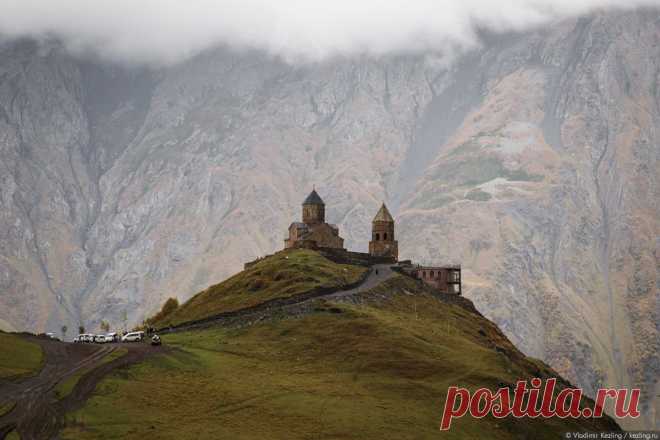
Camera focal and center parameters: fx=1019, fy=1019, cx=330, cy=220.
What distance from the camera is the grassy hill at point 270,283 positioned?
14225 cm

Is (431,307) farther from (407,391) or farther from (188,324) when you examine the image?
(407,391)

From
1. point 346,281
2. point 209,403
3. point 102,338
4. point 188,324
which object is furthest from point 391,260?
point 209,403

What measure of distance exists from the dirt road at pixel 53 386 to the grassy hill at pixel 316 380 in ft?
4.46

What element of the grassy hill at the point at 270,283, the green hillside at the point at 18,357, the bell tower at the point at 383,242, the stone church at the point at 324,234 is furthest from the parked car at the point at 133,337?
the bell tower at the point at 383,242

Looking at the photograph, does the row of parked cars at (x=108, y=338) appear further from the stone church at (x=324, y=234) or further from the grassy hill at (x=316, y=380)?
the stone church at (x=324, y=234)

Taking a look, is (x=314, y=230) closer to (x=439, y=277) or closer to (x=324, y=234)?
(x=324, y=234)

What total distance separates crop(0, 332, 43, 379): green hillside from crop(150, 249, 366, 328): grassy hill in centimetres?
3573

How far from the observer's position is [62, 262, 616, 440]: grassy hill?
87062 mm

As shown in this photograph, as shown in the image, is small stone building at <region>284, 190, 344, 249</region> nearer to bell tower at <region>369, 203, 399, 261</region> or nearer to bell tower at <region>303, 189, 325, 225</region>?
bell tower at <region>303, 189, 325, 225</region>

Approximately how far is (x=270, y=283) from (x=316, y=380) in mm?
45900

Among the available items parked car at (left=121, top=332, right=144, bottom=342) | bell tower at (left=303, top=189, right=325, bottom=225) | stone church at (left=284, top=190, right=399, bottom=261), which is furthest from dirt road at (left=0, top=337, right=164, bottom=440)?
bell tower at (left=303, top=189, right=325, bottom=225)

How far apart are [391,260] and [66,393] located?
108 m

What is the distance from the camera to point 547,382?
12562 centimetres

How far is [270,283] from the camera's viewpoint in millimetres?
148875
